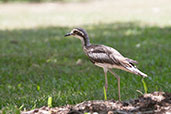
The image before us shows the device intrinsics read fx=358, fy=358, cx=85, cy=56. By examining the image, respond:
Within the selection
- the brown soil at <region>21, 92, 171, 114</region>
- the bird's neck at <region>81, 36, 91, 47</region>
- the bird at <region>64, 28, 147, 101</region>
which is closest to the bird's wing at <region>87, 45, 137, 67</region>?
the bird at <region>64, 28, 147, 101</region>

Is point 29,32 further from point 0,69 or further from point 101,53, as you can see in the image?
point 101,53

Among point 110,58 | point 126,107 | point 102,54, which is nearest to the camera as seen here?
point 126,107

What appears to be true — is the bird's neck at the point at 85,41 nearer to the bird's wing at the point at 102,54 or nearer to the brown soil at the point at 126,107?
the bird's wing at the point at 102,54

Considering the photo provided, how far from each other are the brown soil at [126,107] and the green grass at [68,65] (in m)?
0.72

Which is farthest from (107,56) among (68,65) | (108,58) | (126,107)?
(68,65)

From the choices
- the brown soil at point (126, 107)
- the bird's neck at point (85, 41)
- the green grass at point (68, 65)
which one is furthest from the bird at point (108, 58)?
the green grass at point (68, 65)

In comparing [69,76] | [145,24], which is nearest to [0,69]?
[69,76]

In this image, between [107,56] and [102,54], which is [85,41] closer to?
[102,54]

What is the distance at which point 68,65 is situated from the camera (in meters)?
9.34

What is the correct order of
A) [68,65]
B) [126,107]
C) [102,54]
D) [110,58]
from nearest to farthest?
[126,107] < [110,58] < [102,54] < [68,65]

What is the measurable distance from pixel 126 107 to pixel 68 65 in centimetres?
457

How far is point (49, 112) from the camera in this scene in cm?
490

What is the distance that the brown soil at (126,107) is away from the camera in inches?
186

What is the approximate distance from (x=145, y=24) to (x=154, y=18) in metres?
2.08
